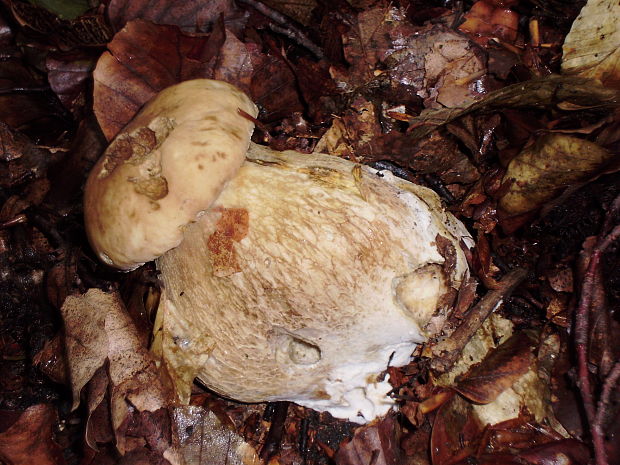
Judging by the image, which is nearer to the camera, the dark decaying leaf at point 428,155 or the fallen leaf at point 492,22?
the dark decaying leaf at point 428,155

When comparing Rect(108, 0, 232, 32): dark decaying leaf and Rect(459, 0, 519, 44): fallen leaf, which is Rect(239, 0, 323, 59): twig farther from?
Rect(459, 0, 519, 44): fallen leaf

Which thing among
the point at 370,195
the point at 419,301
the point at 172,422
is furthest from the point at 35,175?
the point at 419,301

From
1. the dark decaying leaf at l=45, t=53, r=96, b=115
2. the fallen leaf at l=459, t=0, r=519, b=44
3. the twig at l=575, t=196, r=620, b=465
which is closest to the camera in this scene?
the twig at l=575, t=196, r=620, b=465

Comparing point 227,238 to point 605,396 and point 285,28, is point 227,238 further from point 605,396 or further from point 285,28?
point 605,396

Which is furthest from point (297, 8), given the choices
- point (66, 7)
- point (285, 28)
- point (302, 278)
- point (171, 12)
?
point (302, 278)

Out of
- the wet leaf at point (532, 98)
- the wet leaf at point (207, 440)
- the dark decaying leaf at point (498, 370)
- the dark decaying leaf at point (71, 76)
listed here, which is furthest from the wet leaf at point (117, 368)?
the wet leaf at point (532, 98)

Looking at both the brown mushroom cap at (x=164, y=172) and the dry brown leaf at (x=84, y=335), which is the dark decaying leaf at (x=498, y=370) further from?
the dry brown leaf at (x=84, y=335)

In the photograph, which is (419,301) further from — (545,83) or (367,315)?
(545,83)

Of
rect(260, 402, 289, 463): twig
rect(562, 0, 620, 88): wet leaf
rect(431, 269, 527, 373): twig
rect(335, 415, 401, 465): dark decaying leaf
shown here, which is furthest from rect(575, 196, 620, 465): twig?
rect(260, 402, 289, 463): twig
